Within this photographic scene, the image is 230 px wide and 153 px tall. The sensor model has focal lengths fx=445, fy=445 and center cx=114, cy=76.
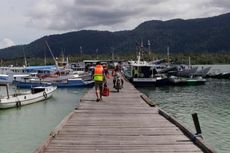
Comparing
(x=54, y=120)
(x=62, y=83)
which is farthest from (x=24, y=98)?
(x=62, y=83)

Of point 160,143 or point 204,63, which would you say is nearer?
point 160,143

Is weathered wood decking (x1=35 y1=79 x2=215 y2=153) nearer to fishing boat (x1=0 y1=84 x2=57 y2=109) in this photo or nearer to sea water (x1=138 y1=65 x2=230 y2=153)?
sea water (x1=138 y1=65 x2=230 y2=153)

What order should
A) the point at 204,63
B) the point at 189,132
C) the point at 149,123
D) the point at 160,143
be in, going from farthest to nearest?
the point at 204,63, the point at 149,123, the point at 189,132, the point at 160,143

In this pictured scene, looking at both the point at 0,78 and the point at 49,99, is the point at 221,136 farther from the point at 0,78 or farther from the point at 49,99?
the point at 0,78

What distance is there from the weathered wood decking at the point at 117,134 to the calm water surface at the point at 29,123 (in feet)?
10.2

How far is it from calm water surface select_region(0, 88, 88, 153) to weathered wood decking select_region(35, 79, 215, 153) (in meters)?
3.11

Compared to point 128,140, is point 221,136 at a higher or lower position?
lower

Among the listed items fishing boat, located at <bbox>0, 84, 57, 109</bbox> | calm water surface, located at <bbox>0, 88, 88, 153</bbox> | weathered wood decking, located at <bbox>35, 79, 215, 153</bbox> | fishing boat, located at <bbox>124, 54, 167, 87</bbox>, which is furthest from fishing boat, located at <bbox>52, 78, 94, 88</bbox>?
weathered wood decking, located at <bbox>35, 79, 215, 153</bbox>

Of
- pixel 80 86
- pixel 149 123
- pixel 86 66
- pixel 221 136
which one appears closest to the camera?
pixel 149 123

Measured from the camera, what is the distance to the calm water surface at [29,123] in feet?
68.1

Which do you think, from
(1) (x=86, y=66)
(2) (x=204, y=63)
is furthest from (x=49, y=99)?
(2) (x=204, y=63)

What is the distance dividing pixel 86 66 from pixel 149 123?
262 ft

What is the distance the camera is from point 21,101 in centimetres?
3647

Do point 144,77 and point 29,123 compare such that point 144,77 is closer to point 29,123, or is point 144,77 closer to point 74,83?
point 74,83
